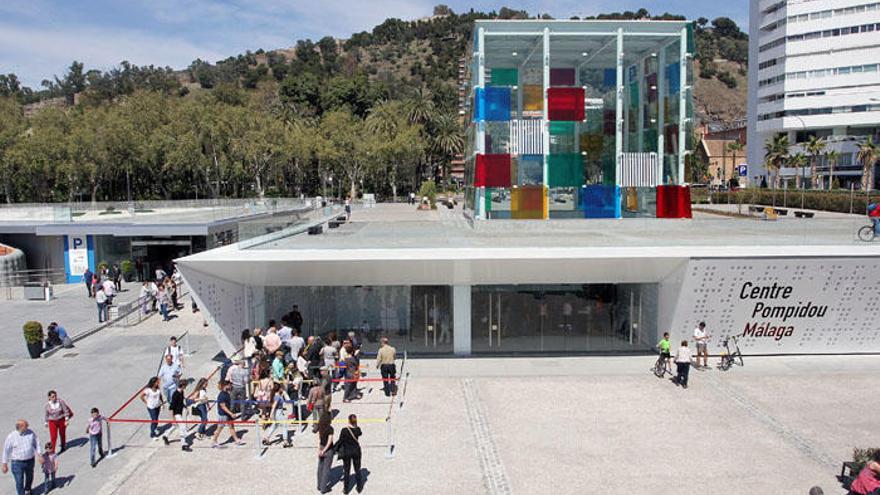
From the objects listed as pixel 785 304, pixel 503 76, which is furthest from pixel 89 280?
pixel 785 304

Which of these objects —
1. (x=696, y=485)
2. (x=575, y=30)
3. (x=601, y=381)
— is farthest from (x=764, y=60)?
(x=696, y=485)

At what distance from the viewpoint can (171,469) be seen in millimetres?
12133

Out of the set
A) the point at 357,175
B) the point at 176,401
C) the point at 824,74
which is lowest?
the point at 176,401

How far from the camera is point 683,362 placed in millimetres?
16406

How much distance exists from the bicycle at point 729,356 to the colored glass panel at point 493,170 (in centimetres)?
1389

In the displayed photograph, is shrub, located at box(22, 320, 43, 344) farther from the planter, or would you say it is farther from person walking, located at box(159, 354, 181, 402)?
person walking, located at box(159, 354, 181, 402)

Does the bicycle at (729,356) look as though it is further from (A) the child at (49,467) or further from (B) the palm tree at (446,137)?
(B) the palm tree at (446,137)

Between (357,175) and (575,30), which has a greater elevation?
(575,30)

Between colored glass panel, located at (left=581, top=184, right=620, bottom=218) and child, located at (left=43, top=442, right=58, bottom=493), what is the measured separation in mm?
25392

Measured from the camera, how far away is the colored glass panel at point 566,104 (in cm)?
3084

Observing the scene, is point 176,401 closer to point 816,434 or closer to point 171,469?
point 171,469

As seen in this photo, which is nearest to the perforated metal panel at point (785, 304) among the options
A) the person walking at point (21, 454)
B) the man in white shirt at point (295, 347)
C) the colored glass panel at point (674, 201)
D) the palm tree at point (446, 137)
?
the man in white shirt at point (295, 347)

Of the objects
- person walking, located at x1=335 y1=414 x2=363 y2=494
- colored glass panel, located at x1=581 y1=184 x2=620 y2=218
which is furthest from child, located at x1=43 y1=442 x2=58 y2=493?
colored glass panel, located at x1=581 y1=184 x2=620 y2=218

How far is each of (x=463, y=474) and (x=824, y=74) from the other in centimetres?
8398
